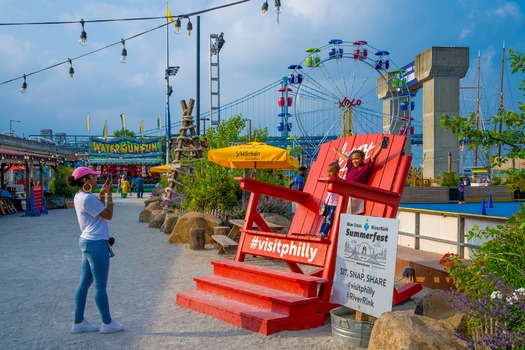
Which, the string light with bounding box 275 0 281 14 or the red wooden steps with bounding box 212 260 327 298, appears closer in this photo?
the red wooden steps with bounding box 212 260 327 298

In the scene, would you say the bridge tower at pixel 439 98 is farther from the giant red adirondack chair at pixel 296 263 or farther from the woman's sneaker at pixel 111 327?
the woman's sneaker at pixel 111 327

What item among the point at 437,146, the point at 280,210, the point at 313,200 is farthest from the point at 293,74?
the point at 313,200

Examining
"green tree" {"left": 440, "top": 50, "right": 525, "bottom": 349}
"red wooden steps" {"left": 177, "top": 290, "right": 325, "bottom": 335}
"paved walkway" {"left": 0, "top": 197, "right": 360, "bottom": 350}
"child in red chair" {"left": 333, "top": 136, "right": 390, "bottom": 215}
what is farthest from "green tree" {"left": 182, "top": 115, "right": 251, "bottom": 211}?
"green tree" {"left": 440, "top": 50, "right": 525, "bottom": 349}

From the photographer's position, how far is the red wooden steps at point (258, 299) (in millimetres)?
4586

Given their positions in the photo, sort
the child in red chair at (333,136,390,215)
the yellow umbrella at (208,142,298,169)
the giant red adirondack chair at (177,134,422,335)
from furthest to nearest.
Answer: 1. the yellow umbrella at (208,142,298,169)
2. the child in red chair at (333,136,390,215)
3. the giant red adirondack chair at (177,134,422,335)

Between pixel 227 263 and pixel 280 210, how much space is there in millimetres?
6005

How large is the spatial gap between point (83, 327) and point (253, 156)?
6.42 m

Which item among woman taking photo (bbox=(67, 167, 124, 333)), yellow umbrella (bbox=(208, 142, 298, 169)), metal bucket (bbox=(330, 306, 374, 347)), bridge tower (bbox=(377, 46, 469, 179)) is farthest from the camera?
bridge tower (bbox=(377, 46, 469, 179))

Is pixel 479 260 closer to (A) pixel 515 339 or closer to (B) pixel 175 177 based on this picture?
(A) pixel 515 339

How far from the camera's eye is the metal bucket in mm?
4156

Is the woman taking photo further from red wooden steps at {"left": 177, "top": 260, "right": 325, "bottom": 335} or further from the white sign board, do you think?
the white sign board

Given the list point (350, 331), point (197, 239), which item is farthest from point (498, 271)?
point (197, 239)

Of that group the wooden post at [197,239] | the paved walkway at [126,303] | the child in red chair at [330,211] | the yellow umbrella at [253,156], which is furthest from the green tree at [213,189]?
the child in red chair at [330,211]

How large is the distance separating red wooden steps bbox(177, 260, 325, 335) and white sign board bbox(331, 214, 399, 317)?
31 cm
